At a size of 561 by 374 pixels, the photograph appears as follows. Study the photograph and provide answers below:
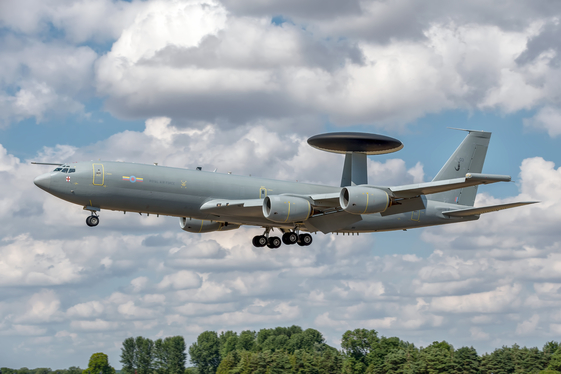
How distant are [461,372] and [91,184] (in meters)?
96.1

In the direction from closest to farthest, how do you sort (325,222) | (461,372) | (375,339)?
(325,222) < (461,372) < (375,339)

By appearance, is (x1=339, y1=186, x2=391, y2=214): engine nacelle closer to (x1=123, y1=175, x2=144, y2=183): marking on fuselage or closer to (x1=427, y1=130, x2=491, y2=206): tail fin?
(x1=123, y1=175, x2=144, y2=183): marking on fuselage

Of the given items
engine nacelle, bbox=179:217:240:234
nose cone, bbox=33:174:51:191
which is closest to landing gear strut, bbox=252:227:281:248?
engine nacelle, bbox=179:217:240:234

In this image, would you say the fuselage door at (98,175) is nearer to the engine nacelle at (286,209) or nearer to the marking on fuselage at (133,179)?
the marking on fuselage at (133,179)

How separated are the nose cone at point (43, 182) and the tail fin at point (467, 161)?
38.7 meters

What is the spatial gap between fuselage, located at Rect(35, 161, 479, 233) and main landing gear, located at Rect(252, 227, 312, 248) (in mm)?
1780

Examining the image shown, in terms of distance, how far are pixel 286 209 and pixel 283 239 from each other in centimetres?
932

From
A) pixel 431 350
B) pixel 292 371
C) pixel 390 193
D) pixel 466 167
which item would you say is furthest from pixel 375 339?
pixel 390 193

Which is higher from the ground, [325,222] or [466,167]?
[466,167]

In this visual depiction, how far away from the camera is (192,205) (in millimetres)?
53906

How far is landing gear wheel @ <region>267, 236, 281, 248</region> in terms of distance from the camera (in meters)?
64.2

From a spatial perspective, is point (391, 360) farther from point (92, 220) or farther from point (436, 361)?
point (92, 220)

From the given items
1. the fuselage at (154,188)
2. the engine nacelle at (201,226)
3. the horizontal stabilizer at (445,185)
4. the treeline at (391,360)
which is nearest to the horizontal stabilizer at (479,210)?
the horizontal stabilizer at (445,185)

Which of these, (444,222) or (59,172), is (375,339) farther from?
(59,172)
